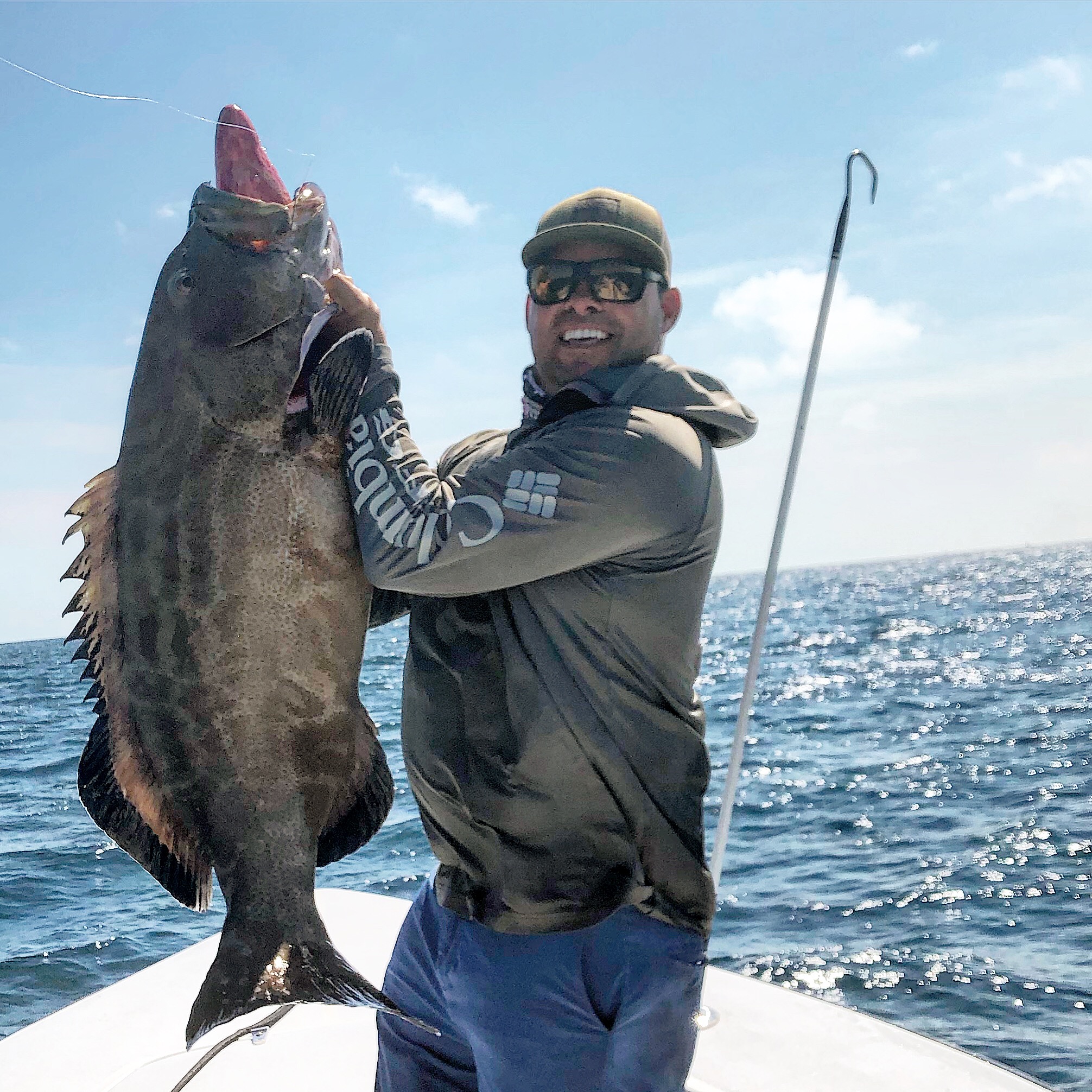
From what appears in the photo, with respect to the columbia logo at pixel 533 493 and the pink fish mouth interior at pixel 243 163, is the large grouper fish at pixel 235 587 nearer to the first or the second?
the pink fish mouth interior at pixel 243 163

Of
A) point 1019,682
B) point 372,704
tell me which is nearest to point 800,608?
point 1019,682

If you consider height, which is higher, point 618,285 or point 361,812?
point 618,285

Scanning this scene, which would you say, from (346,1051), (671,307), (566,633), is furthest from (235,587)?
(346,1051)

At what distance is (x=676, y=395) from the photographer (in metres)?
2.21

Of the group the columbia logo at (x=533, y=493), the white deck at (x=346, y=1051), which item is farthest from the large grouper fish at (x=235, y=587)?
the white deck at (x=346, y=1051)

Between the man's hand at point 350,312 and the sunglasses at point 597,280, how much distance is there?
402mm

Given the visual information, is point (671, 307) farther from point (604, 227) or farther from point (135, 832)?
point (135, 832)

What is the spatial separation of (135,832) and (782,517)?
3174mm

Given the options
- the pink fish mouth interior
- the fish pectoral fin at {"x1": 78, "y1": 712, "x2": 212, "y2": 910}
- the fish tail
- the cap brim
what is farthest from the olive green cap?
the fish tail

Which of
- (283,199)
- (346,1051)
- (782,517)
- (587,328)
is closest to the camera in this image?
(283,199)

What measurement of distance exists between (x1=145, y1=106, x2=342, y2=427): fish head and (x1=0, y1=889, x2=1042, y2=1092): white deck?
271 centimetres

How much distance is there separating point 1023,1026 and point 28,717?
24717 mm

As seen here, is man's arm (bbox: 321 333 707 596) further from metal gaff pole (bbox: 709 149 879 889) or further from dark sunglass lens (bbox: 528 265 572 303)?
metal gaff pole (bbox: 709 149 879 889)

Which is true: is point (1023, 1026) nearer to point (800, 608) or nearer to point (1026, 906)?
point (1026, 906)
